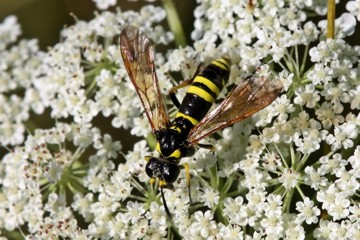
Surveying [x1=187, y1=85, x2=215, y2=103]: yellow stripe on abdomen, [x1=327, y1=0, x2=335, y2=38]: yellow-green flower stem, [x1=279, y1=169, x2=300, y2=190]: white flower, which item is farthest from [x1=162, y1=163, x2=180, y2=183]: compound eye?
[x1=327, y1=0, x2=335, y2=38]: yellow-green flower stem

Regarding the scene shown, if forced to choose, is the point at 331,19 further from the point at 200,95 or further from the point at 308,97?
the point at 200,95

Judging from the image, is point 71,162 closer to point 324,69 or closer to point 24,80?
point 24,80

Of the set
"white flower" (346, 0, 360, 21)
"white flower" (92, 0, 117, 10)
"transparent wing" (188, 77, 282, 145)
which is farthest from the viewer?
"white flower" (92, 0, 117, 10)

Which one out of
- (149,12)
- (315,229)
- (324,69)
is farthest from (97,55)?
(315,229)

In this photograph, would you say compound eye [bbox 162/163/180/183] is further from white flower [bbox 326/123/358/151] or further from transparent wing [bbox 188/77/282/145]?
white flower [bbox 326/123/358/151]

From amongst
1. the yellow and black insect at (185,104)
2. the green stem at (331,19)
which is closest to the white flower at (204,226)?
the yellow and black insect at (185,104)

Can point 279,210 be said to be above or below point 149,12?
below
